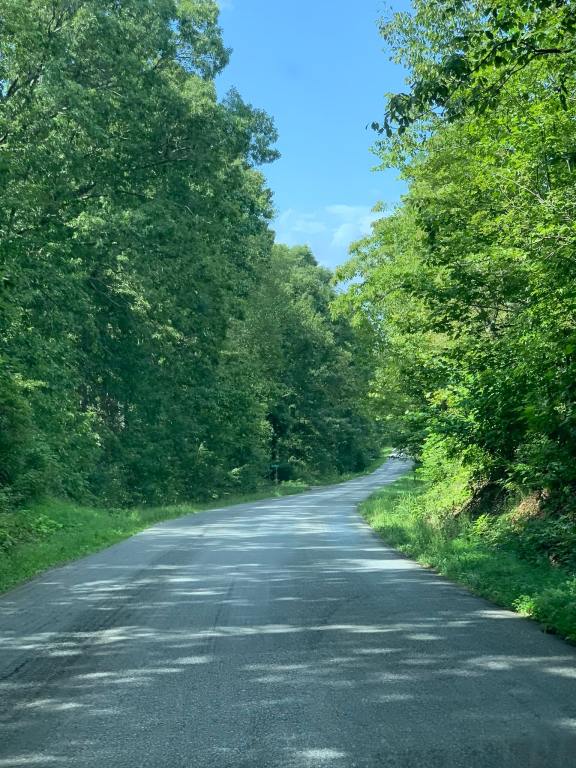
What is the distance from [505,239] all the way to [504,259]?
32 centimetres

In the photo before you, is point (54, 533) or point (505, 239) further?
point (54, 533)

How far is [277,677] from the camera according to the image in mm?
5777

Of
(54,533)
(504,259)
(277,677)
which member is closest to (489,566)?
(504,259)

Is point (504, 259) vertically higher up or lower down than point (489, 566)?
higher up

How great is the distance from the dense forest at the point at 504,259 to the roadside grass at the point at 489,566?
15 cm

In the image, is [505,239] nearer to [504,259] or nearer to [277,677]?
[504,259]

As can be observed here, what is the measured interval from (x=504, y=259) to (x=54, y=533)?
1188 centimetres

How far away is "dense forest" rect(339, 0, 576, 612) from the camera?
9109mm

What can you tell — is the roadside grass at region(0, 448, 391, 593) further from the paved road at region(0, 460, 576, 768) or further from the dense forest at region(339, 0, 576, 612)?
the dense forest at region(339, 0, 576, 612)

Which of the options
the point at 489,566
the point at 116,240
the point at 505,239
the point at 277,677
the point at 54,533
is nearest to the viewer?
the point at 277,677

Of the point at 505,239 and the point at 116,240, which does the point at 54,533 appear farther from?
the point at 505,239

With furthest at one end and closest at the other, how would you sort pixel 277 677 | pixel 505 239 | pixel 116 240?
pixel 116 240
pixel 505 239
pixel 277 677

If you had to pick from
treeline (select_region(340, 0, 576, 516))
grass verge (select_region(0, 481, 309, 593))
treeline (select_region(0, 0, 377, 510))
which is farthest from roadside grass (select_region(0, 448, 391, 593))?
treeline (select_region(340, 0, 576, 516))

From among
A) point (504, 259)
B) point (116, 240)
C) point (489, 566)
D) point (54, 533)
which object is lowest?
point (489, 566)
